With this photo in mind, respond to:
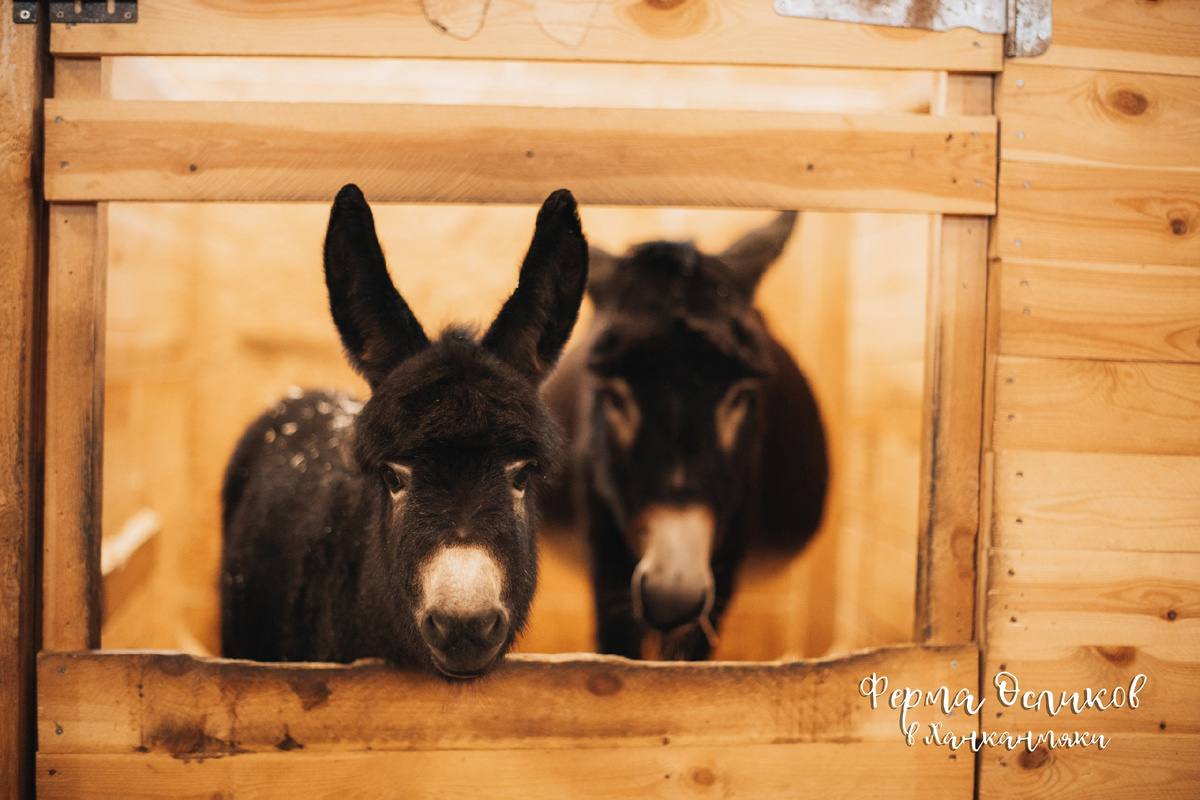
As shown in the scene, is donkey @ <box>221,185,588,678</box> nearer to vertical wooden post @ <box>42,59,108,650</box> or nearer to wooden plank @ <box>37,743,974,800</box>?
wooden plank @ <box>37,743,974,800</box>

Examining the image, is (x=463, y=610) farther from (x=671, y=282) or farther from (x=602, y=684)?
(x=671, y=282)

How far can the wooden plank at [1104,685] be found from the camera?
1883mm

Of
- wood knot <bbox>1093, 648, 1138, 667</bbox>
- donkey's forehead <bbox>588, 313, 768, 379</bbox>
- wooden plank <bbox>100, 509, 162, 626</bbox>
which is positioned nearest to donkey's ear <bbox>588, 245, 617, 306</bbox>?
donkey's forehead <bbox>588, 313, 768, 379</bbox>

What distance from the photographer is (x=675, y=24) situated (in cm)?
179

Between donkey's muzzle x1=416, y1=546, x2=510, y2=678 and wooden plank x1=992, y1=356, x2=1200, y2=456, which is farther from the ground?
wooden plank x1=992, y1=356, x2=1200, y2=456

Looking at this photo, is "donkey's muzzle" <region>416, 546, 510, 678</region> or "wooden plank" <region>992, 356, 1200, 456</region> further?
"wooden plank" <region>992, 356, 1200, 456</region>

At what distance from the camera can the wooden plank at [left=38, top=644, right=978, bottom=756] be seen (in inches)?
69.3

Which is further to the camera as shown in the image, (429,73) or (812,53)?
(429,73)

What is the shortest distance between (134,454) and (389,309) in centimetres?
240

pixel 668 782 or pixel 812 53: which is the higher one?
pixel 812 53

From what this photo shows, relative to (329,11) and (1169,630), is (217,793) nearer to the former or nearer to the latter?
(329,11)

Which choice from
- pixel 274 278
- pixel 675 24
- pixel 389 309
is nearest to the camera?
pixel 389 309

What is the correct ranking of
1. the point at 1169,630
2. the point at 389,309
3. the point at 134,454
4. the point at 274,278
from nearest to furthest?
the point at 389,309 < the point at 1169,630 < the point at 134,454 < the point at 274,278

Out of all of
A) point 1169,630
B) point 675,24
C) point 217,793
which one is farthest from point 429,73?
point 1169,630
